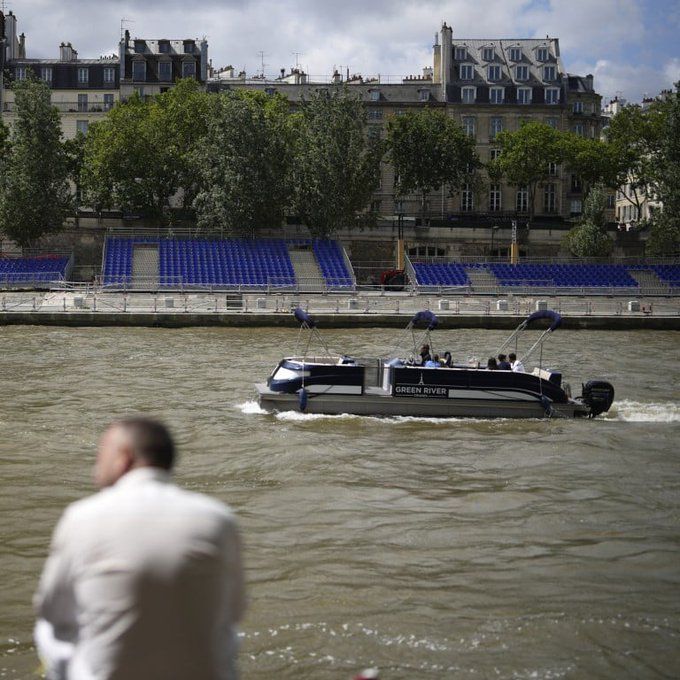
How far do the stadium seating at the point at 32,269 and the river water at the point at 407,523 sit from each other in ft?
101

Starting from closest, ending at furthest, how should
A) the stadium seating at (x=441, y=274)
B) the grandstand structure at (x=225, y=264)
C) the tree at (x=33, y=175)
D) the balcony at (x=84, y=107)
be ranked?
the grandstand structure at (x=225, y=264), the stadium seating at (x=441, y=274), the tree at (x=33, y=175), the balcony at (x=84, y=107)

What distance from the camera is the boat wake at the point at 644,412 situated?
27891 millimetres

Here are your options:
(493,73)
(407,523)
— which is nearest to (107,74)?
(493,73)

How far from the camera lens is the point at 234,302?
54.6 meters

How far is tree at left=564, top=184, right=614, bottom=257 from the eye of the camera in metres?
76.0

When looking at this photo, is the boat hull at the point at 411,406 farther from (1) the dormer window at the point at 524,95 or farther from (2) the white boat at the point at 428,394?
(1) the dormer window at the point at 524,95

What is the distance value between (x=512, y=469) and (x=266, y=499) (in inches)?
219

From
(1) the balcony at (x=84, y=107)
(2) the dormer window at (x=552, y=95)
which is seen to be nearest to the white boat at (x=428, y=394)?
(2) the dormer window at (x=552, y=95)

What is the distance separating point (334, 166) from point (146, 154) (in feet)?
45.1

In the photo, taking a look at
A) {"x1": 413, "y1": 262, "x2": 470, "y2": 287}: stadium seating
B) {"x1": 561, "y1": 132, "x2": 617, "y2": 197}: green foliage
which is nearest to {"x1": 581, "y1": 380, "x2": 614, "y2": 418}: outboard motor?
{"x1": 413, "y1": 262, "x2": 470, "y2": 287}: stadium seating

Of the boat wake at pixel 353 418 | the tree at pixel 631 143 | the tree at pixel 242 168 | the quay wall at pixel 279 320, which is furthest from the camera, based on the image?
the tree at pixel 631 143

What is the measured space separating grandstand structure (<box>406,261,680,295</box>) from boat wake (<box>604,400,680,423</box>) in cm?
3507

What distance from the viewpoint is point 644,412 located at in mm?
28703

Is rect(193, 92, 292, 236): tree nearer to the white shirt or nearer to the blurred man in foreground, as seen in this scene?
the blurred man in foreground
